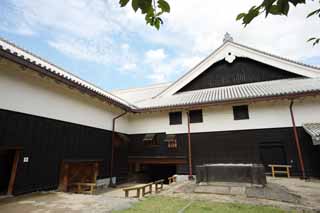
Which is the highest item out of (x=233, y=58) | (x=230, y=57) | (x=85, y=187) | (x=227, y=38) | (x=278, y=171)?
(x=227, y=38)

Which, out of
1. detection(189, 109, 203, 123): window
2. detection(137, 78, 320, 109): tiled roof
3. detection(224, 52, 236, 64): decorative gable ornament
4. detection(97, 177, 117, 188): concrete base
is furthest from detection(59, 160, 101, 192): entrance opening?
detection(224, 52, 236, 64): decorative gable ornament

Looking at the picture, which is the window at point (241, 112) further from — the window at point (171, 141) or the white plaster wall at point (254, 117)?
the window at point (171, 141)

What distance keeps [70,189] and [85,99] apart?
157 inches

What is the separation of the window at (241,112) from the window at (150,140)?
4.58 meters

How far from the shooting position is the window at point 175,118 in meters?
10.7

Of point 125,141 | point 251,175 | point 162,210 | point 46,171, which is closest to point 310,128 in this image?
point 251,175

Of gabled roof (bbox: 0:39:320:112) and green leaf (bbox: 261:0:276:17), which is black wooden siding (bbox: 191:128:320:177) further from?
green leaf (bbox: 261:0:276:17)

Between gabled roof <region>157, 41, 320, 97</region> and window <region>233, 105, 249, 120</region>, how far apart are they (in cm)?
343

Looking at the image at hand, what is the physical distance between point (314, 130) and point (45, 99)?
10645mm

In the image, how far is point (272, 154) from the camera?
886 cm

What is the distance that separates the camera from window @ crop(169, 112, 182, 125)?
10744 mm

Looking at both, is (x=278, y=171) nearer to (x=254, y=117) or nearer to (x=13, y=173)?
(x=254, y=117)

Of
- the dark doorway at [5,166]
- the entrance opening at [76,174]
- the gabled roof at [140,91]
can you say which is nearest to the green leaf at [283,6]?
the entrance opening at [76,174]

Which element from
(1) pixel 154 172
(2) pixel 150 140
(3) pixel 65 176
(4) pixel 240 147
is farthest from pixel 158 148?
(3) pixel 65 176
